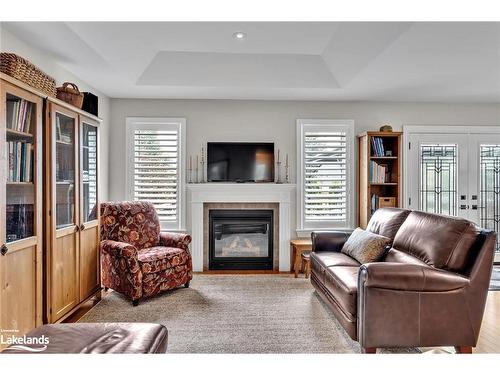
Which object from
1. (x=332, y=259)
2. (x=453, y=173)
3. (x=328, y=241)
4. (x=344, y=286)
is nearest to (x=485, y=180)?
(x=453, y=173)

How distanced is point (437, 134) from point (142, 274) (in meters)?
4.52

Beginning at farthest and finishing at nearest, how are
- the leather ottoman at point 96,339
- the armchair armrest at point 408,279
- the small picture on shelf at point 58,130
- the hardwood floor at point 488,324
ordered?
the small picture on shelf at point 58,130
the hardwood floor at point 488,324
the armchair armrest at point 408,279
the leather ottoman at point 96,339

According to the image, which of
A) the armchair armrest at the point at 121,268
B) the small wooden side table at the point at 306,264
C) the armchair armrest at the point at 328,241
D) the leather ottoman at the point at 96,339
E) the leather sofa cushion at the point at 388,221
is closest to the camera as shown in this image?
the leather ottoman at the point at 96,339

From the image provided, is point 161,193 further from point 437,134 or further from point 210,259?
point 437,134

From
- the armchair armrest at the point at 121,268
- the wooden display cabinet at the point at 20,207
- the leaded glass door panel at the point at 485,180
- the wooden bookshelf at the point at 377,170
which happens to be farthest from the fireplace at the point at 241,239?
the leaded glass door panel at the point at 485,180

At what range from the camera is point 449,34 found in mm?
2568

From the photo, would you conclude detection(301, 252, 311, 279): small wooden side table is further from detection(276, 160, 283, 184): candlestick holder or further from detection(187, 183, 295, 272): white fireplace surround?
detection(276, 160, 283, 184): candlestick holder

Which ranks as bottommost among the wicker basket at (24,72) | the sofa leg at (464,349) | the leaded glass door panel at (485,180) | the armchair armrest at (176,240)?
the sofa leg at (464,349)

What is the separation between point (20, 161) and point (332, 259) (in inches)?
109

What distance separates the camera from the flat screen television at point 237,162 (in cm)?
457

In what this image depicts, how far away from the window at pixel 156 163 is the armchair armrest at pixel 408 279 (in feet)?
10.1

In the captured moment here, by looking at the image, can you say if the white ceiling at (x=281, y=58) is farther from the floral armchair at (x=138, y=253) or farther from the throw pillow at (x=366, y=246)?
the throw pillow at (x=366, y=246)

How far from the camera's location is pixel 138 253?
3.53 m
